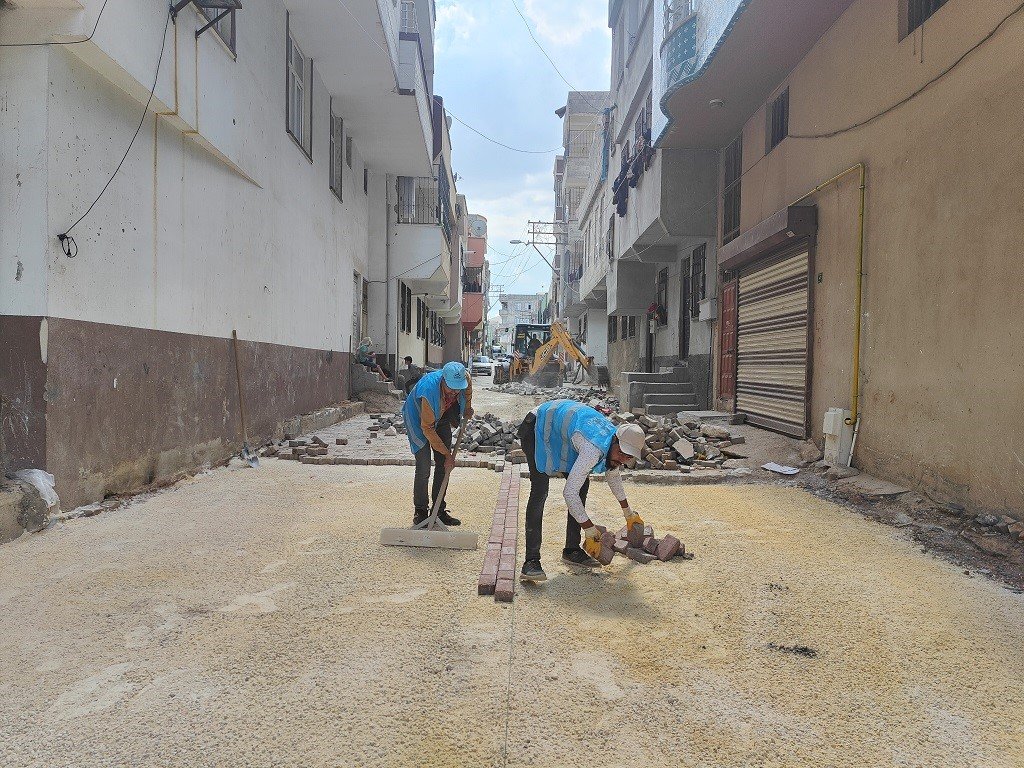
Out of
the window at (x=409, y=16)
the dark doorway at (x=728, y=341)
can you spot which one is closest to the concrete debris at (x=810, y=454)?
the dark doorway at (x=728, y=341)

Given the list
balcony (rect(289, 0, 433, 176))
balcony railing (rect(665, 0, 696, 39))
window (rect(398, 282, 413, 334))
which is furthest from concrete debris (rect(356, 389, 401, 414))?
balcony railing (rect(665, 0, 696, 39))

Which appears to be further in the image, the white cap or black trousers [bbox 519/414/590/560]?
black trousers [bbox 519/414/590/560]

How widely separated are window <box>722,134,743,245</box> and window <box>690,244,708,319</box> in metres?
1.13

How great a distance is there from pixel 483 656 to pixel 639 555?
1.75 meters

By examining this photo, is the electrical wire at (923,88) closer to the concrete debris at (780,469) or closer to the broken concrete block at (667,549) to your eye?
the concrete debris at (780,469)

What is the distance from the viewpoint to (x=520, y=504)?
6.02 meters

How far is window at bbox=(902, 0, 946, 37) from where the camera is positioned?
18.6 feet

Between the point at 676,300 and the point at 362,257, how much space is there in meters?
8.14

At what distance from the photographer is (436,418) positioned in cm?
487

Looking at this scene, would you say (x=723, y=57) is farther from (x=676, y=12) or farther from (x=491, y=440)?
(x=491, y=440)

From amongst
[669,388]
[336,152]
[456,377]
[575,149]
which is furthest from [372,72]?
[575,149]

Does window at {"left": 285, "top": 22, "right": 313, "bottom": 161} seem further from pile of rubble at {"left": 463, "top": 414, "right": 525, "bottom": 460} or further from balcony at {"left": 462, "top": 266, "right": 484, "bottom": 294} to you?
balcony at {"left": 462, "top": 266, "right": 484, "bottom": 294}

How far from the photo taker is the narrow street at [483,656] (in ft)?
7.16

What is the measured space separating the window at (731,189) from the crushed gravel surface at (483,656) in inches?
299
